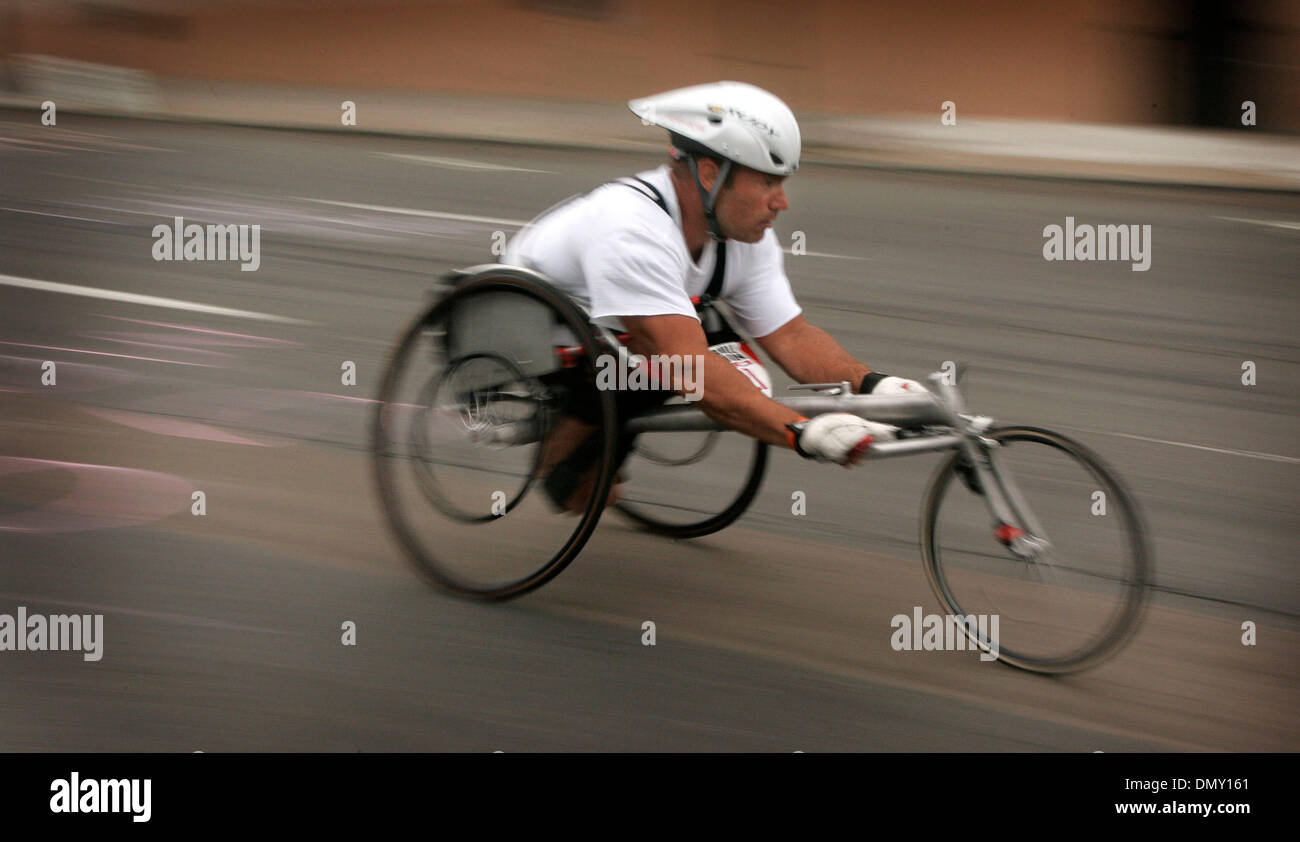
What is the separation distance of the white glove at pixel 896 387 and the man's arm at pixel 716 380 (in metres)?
0.33

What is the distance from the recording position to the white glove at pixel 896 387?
4.11m

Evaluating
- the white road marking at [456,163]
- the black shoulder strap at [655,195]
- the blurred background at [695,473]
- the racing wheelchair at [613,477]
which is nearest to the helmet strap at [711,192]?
the black shoulder strap at [655,195]

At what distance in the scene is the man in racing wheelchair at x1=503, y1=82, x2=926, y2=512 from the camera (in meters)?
4.04

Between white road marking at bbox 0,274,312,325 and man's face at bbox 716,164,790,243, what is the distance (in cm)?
389

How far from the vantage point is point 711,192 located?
13.6 ft

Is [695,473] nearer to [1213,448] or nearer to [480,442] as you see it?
[480,442]

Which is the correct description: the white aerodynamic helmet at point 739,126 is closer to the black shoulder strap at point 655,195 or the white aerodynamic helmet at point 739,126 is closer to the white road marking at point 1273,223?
the black shoulder strap at point 655,195

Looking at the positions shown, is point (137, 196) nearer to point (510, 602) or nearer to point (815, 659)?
point (510, 602)

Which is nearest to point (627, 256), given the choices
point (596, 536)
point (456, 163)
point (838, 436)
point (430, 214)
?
point (838, 436)

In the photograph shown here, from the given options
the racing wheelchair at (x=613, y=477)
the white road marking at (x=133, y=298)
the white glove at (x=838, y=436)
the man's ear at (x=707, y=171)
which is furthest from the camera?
the white road marking at (x=133, y=298)

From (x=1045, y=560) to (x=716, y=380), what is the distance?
1.05 metres

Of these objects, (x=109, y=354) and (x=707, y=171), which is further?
(x=109, y=354)

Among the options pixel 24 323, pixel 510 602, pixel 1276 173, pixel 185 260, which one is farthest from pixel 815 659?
pixel 1276 173

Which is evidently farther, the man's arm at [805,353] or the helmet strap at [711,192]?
the man's arm at [805,353]
